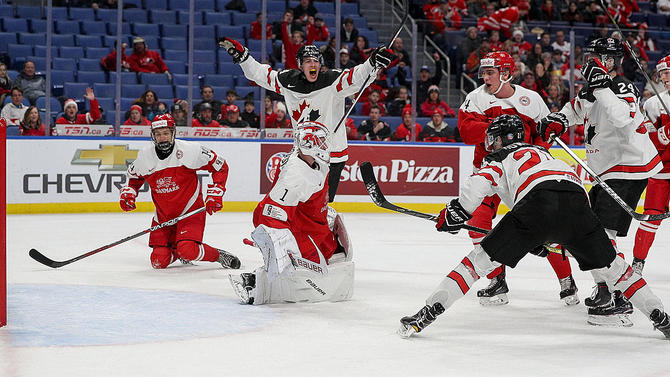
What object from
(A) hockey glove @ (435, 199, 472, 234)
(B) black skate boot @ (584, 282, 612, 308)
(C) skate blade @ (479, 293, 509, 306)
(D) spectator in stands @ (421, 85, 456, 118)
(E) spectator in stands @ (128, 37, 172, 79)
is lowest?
(C) skate blade @ (479, 293, 509, 306)

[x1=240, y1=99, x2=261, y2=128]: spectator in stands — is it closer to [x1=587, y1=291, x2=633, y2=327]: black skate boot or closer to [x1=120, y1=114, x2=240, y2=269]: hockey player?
[x1=120, y1=114, x2=240, y2=269]: hockey player

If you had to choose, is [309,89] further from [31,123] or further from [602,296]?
[31,123]

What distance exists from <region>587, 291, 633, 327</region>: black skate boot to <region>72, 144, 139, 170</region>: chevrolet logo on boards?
5.69 metres

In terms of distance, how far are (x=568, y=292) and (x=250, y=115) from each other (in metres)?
5.25

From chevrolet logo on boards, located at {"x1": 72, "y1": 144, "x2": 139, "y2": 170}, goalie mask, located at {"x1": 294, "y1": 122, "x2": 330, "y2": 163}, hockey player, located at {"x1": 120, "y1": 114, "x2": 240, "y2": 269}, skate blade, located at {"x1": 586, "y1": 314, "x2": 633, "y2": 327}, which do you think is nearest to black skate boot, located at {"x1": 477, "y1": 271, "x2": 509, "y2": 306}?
skate blade, located at {"x1": 586, "y1": 314, "x2": 633, "y2": 327}

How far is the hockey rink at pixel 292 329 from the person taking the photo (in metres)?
3.34

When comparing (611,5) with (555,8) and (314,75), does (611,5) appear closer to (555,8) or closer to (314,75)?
(555,8)

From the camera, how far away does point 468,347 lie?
368cm

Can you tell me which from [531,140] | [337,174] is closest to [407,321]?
[531,140]

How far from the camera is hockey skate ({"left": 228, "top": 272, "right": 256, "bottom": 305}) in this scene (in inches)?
178

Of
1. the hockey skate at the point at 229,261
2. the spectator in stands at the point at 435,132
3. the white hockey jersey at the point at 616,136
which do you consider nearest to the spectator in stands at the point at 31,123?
the hockey skate at the point at 229,261

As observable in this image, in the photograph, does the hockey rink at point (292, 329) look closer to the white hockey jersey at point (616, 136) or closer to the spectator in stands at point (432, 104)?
the white hockey jersey at point (616, 136)

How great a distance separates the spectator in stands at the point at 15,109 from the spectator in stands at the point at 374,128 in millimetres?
3355

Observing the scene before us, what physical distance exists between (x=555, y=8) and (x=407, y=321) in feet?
32.2
